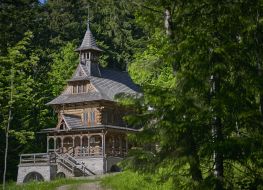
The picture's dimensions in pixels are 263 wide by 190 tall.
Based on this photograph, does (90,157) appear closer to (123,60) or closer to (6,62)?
(6,62)

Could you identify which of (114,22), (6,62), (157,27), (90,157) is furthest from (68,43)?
(157,27)

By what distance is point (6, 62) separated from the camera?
2938 cm

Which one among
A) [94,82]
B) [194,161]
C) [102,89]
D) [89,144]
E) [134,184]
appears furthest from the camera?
[94,82]

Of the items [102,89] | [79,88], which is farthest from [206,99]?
[79,88]

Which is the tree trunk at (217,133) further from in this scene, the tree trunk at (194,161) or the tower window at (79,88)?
the tower window at (79,88)

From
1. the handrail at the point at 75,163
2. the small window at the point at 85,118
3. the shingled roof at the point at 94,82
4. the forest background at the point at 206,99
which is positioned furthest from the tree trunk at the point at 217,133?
the small window at the point at 85,118

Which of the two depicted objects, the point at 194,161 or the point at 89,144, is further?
the point at 89,144

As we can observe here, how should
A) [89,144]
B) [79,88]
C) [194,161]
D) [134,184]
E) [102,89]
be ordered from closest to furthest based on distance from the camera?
[194,161] → [134,184] → [89,144] → [102,89] → [79,88]

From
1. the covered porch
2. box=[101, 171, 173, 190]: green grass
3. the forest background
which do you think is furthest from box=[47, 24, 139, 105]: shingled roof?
the forest background

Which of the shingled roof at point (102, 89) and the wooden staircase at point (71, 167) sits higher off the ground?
the shingled roof at point (102, 89)

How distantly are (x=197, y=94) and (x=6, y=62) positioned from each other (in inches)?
871

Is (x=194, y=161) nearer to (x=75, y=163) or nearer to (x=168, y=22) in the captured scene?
(x=168, y=22)

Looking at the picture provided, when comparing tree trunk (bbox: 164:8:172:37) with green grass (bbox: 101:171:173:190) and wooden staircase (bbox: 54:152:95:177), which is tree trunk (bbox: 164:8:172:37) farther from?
wooden staircase (bbox: 54:152:95:177)

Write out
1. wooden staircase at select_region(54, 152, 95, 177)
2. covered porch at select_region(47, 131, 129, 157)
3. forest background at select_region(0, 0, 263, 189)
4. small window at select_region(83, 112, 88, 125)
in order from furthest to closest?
1. small window at select_region(83, 112, 88, 125)
2. covered porch at select_region(47, 131, 129, 157)
3. wooden staircase at select_region(54, 152, 95, 177)
4. forest background at select_region(0, 0, 263, 189)
